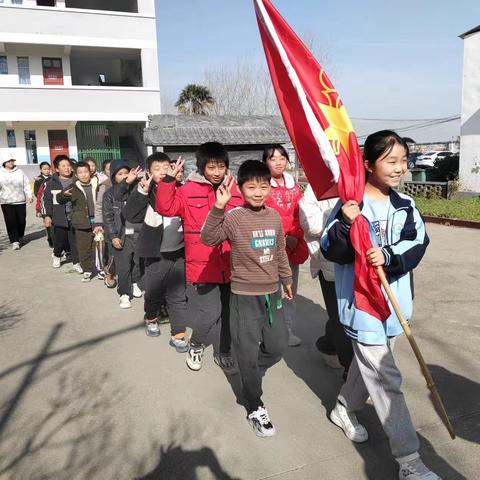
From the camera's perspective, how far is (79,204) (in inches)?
268

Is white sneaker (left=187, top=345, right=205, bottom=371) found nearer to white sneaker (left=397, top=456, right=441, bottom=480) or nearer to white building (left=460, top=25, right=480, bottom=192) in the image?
white sneaker (left=397, top=456, right=441, bottom=480)

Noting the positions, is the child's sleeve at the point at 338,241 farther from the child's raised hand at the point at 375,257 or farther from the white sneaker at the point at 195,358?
the white sneaker at the point at 195,358

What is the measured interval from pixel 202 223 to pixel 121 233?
6.80 ft

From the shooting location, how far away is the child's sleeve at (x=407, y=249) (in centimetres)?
232

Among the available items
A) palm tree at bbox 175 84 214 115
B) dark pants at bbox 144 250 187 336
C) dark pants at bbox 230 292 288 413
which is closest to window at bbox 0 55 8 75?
palm tree at bbox 175 84 214 115

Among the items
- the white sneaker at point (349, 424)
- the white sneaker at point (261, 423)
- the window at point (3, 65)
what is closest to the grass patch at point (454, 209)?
the white sneaker at point (349, 424)

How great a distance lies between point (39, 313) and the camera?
5383mm

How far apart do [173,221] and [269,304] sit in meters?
1.56

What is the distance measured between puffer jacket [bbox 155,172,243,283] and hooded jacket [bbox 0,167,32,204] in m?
7.02

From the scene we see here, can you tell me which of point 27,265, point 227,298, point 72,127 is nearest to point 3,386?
point 227,298

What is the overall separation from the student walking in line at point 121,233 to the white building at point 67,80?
15.4 meters

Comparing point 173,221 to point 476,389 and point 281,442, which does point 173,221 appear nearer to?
point 281,442

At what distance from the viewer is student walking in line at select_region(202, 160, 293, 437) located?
2879 mm

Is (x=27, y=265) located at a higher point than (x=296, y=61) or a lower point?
lower
